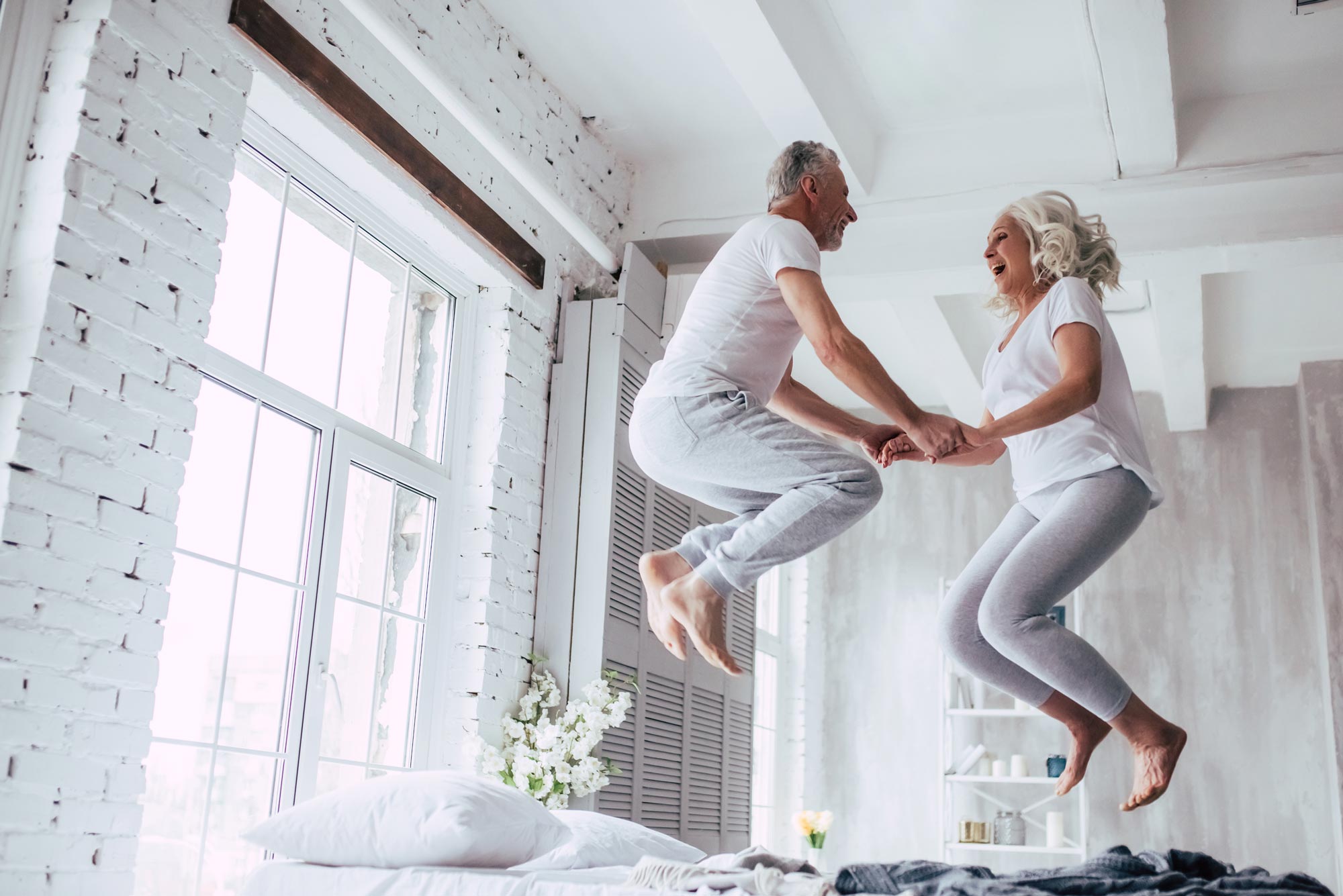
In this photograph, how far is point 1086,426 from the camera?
8.25 ft

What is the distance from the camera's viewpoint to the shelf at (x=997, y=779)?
5.73 metres

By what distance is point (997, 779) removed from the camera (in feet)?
19.4

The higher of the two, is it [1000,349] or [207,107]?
[207,107]

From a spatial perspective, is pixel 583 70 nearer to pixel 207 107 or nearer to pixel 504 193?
pixel 504 193

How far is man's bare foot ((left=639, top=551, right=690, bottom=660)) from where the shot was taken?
2.44m

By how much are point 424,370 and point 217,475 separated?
1086mm

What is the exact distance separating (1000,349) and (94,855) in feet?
7.36

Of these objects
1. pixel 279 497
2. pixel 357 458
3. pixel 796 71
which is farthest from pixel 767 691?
pixel 279 497

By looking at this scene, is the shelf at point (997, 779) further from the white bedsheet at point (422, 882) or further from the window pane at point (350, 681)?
the white bedsheet at point (422, 882)

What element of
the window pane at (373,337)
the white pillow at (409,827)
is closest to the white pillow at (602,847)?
the white pillow at (409,827)

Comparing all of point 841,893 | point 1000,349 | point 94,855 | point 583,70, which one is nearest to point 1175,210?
point 1000,349

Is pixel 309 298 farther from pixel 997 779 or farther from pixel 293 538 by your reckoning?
pixel 997 779

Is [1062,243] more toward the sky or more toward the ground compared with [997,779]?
more toward the sky

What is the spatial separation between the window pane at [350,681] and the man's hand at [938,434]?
1857 mm
